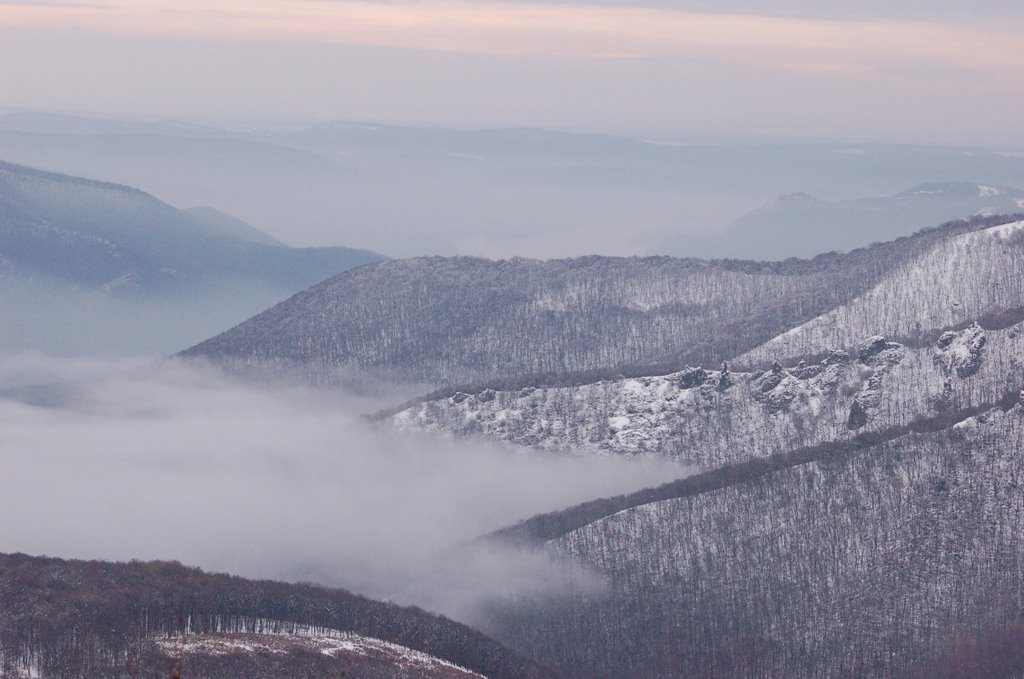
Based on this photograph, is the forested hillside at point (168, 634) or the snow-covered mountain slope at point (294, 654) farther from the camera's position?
the snow-covered mountain slope at point (294, 654)

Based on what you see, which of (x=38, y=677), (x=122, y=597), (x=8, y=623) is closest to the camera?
(x=38, y=677)

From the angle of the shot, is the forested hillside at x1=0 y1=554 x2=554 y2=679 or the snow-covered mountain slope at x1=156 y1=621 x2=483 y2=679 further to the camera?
the snow-covered mountain slope at x1=156 y1=621 x2=483 y2=679

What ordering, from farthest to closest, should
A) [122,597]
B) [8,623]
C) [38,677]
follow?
[122,597], [8,623], [38,677]

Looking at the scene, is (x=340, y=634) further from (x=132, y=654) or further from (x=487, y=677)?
(x=132, y=654)

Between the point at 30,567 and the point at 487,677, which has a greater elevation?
the point at 30,567

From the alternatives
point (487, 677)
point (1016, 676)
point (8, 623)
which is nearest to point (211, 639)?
point (8, 623)

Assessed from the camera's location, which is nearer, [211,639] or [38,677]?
[38,677]

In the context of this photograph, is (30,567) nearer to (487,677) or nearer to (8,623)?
(8,623)

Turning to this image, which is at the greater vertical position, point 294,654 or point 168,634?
point 168,634
